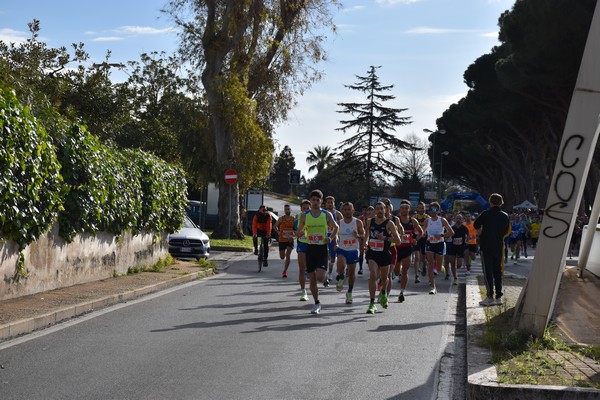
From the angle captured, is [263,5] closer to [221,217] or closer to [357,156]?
[221,217]

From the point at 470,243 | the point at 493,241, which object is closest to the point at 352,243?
the point at 493,241

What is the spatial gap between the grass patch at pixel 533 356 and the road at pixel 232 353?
600 millimetres

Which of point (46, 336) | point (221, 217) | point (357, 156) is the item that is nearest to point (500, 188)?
point (357, 156)

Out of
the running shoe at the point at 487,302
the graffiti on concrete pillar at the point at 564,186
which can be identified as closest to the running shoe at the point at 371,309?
the running shoe at the point at 487,302

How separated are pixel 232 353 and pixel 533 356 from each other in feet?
9.83

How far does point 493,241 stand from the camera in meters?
14.9

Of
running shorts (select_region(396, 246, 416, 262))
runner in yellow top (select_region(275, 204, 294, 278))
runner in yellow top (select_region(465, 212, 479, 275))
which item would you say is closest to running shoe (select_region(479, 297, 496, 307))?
running shorts (select_region(396, 246, 416, 262))

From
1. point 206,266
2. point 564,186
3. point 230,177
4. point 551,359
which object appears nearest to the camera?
point 551,359

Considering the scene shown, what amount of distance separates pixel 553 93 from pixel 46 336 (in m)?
38.2

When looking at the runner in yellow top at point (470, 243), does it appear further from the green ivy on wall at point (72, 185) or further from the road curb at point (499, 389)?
the road curb at point (499, 389)

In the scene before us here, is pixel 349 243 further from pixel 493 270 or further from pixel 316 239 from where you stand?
pixel 493 270

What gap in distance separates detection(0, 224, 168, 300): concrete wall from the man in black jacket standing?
22.4 feet

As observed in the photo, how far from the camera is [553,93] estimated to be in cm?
4466

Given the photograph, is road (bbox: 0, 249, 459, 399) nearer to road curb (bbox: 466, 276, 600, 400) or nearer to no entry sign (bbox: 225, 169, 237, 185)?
road curb (bbox: 466, 276, 600, 400)
